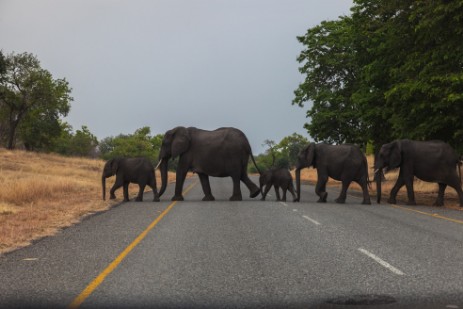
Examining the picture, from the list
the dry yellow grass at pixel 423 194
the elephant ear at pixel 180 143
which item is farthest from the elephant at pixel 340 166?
the elephant ear at pixel 180 143

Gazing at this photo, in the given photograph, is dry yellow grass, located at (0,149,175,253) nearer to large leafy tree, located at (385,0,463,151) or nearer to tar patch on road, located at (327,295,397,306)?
tar patch on road, located at (327,295,397,306)

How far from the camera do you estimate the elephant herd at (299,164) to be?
1864 cm

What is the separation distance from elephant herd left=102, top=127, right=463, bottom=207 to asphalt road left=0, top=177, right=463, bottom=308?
20.0 feet

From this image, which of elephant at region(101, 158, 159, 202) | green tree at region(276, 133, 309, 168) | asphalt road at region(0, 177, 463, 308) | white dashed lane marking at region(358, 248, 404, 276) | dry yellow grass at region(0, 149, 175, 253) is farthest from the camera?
green tree at region(276, 133, 309, 168)

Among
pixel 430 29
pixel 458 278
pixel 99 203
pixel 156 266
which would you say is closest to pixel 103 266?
pixel 156 266

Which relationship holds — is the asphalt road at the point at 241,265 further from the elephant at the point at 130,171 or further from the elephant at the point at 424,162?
the elephant at the point at 130,171

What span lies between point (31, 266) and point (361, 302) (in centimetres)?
456

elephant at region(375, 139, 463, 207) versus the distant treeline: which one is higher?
the distant treeline

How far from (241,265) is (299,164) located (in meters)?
13.3

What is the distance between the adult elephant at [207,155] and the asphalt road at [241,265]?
24.7ft

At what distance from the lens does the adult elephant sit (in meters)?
20.4

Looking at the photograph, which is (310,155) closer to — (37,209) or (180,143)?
(180,143)

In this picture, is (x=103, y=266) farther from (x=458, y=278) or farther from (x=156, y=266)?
(x=458, y=278)

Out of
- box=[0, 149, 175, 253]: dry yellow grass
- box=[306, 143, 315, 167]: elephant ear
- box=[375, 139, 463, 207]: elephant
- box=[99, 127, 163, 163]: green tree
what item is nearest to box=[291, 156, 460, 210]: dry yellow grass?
box=[375, 139, 463, 207]: elephant
